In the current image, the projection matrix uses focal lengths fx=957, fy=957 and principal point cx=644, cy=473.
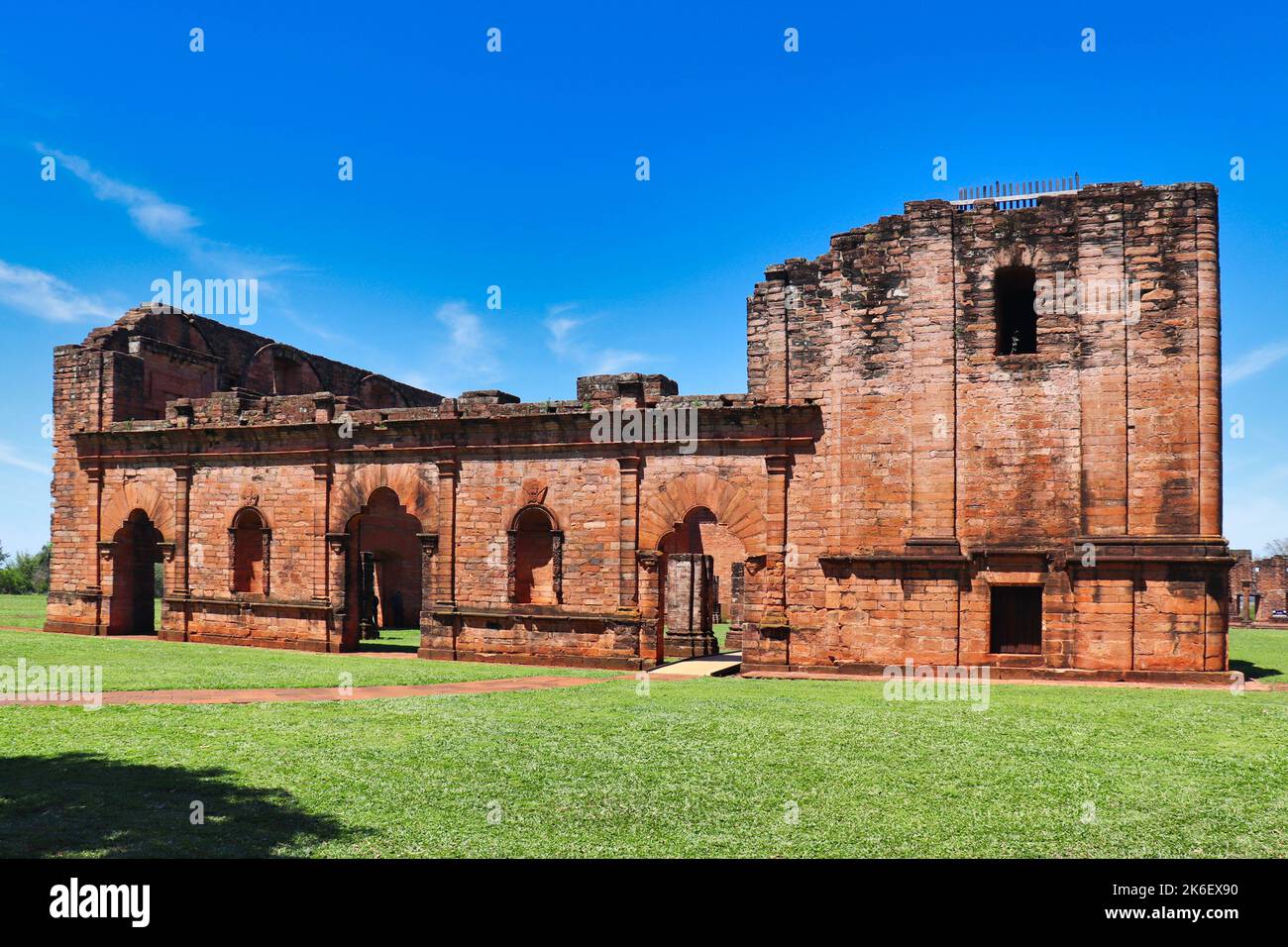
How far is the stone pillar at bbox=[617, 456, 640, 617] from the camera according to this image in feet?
64.3

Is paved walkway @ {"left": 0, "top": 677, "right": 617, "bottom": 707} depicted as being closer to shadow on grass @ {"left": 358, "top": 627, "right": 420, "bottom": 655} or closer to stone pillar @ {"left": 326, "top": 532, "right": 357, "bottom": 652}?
stone pillar @ {"left": 326, "top": 532, "right": 357, "bottom": 652}

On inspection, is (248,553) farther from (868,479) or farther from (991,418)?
(991,418)

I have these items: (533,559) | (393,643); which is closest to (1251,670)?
(533,559)

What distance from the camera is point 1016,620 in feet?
57.7

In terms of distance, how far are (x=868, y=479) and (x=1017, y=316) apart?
455 cm

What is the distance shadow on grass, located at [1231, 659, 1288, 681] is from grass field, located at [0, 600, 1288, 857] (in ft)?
15.6

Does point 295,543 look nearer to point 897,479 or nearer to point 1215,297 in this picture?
point 897,479

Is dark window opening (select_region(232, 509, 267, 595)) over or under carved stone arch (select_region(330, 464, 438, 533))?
under

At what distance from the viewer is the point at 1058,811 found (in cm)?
768

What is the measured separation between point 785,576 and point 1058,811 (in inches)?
432

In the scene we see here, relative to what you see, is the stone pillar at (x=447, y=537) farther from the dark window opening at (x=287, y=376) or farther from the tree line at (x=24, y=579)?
the tree line at (x=24, y=579)

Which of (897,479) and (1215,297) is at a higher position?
(1215,297)

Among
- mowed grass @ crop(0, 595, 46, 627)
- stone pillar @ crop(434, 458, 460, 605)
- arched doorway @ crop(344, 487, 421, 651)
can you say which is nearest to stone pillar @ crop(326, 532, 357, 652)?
stone pillar @ crop(434, 458, 460, 605)
